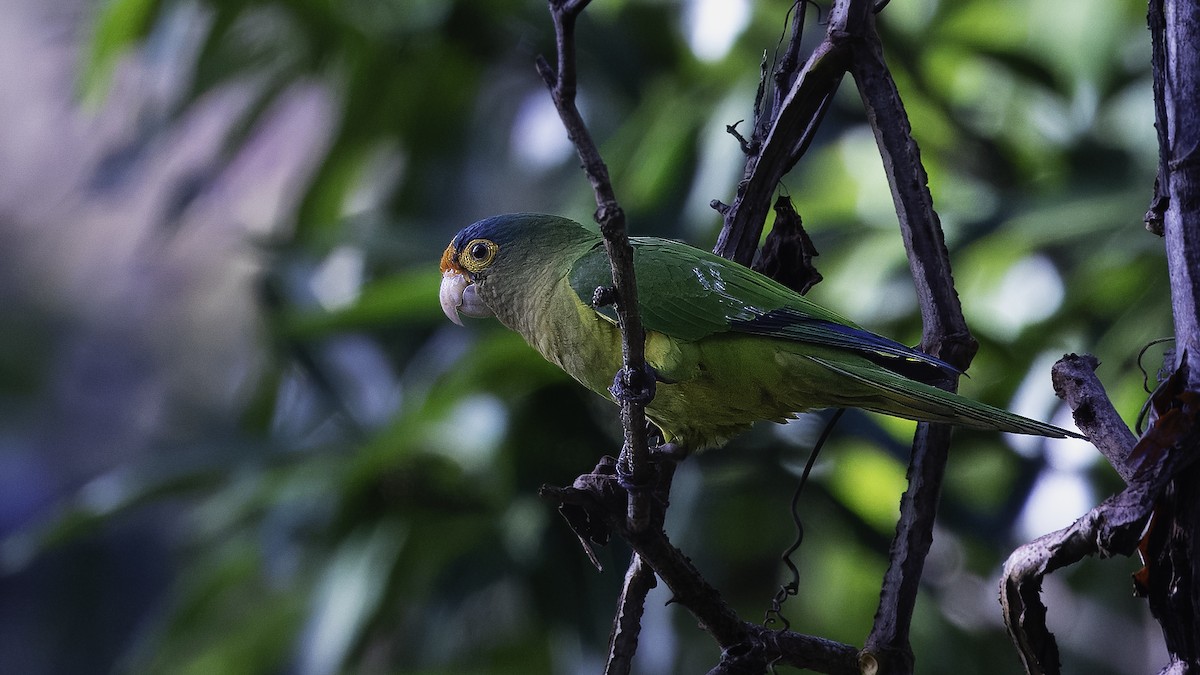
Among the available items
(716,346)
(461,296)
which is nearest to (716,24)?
(461,296)

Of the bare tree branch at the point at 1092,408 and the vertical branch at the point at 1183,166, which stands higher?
the vertical branch at the point at 1183,166

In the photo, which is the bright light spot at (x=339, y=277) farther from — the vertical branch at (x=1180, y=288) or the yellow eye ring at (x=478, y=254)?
the vertical branch at (x=1180, y=288)

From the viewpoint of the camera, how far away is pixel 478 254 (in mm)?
2246

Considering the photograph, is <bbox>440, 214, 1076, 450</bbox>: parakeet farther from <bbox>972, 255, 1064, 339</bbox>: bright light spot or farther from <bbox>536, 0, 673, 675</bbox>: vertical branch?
<bbox>972, 255, 1064, 339</bbox>: bright light spot

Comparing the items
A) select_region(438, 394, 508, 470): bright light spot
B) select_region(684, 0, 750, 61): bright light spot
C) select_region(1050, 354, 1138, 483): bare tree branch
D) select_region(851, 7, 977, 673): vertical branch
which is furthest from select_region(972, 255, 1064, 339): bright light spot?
select_region(1050, 354, 1138, 483): bare tree branch

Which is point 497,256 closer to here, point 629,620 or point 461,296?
point 461,296

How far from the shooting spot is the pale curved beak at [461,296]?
2.26 m

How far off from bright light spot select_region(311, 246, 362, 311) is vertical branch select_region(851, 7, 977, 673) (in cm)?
296

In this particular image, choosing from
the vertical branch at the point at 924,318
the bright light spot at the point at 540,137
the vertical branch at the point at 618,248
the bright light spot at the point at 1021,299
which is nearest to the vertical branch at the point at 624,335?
the vertical branch at the point at 618,248

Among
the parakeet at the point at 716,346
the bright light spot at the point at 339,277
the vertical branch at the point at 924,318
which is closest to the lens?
the vertical branch at the point at 924,318

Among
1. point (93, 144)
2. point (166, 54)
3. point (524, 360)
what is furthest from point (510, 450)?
point (93, 144)

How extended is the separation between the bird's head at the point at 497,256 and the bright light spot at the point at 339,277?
1.83 metres

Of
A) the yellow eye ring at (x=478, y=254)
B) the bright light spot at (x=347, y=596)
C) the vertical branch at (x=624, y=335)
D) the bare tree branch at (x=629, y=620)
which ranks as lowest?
the bright light spot at (x=347, y=596)

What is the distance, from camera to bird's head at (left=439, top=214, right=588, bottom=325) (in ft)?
7.07
